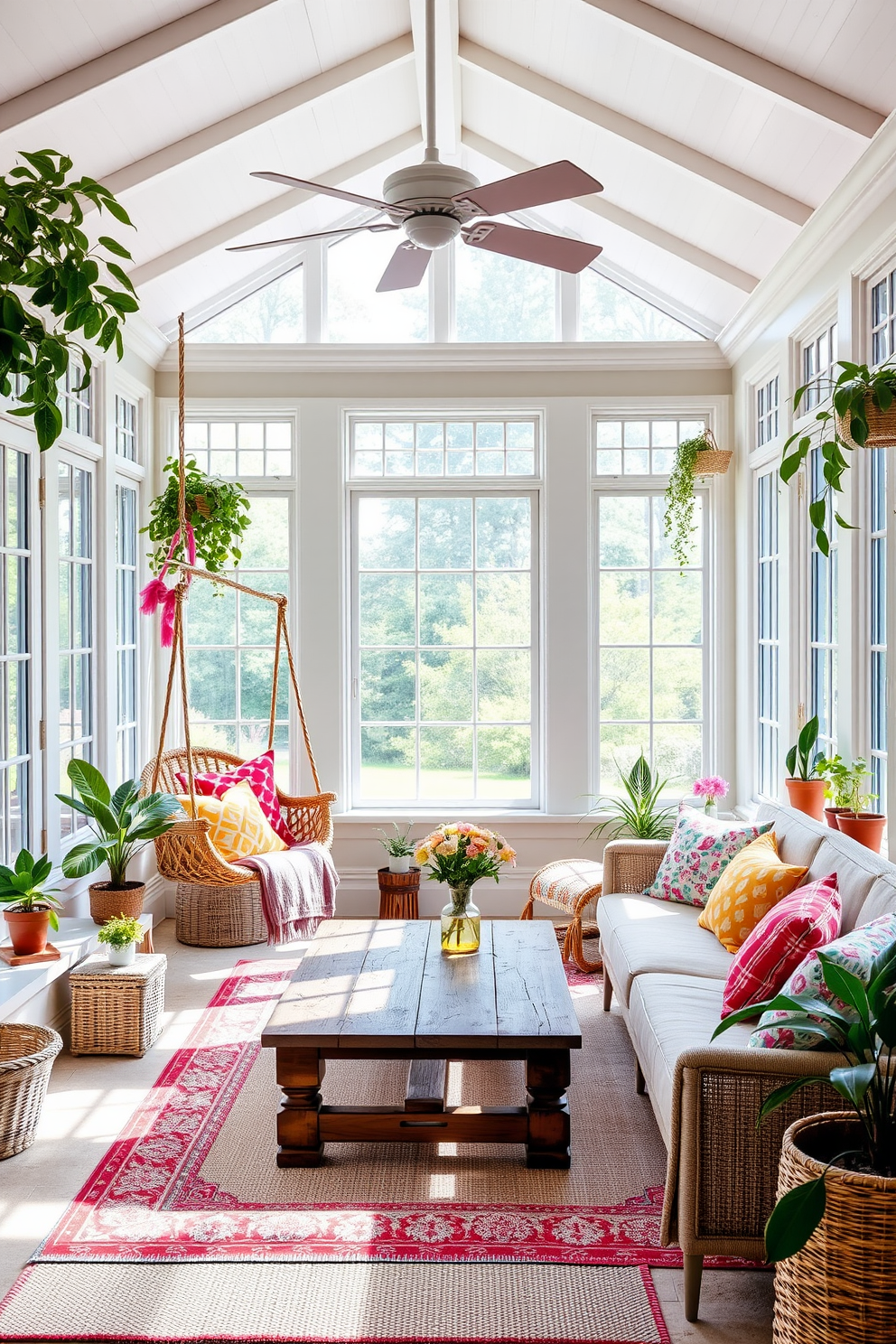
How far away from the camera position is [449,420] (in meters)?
5.87

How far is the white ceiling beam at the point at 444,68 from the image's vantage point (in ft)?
13.7

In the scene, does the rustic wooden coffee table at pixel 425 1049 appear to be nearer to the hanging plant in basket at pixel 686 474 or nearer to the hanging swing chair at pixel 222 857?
the hanging swing chair at pixel 222 857

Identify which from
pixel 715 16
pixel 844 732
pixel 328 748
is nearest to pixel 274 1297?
pixel 844 732

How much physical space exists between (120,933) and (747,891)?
2.16 m

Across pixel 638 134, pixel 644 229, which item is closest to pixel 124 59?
pixel 638 134

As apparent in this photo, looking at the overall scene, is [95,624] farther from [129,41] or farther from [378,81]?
[378,81]

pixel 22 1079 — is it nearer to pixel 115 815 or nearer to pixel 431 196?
pixel 115 815

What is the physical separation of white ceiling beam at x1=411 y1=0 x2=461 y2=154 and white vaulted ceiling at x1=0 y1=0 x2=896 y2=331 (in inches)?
0.5

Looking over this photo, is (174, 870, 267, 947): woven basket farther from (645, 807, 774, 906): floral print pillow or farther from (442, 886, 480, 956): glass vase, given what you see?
(645, 807, 774, 906): floral print pillow

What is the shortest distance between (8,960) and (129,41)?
3161mm

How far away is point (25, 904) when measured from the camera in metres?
3.68

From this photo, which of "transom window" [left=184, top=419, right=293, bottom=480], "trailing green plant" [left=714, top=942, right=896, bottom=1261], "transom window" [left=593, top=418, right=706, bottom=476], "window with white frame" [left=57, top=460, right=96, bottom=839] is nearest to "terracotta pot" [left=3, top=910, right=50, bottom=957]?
"window with white frame" [left=57, top=460, right=96, bottom=839]

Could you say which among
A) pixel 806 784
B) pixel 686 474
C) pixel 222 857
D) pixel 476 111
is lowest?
pixel 222 857

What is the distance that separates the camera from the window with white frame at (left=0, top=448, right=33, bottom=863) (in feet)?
12.9
